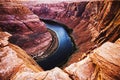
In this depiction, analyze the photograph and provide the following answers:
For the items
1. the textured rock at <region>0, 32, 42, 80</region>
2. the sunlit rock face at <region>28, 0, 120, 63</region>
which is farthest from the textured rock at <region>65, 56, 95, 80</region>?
the sunlit rock face at <region>28, 0, 120, 63</region>

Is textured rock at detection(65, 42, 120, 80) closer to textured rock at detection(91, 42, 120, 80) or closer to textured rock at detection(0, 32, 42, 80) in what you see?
textured rock at detection(91, 42, 120, 80)

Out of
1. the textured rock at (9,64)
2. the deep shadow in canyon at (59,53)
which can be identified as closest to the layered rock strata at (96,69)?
the textured rock at (9,64)

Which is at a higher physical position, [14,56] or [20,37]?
[14,56]

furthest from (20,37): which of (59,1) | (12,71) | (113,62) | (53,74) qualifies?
(59,1)

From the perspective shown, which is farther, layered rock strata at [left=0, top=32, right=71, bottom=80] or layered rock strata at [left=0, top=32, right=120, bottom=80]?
layered rock strata at [left=0, top=32, right=71, bottom=80]

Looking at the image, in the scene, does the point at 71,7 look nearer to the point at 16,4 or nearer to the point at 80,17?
the point at 80,17

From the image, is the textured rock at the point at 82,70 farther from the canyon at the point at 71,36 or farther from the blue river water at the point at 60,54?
the blue river water at the point at 60,54

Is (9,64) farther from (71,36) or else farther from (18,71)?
(71,36)
